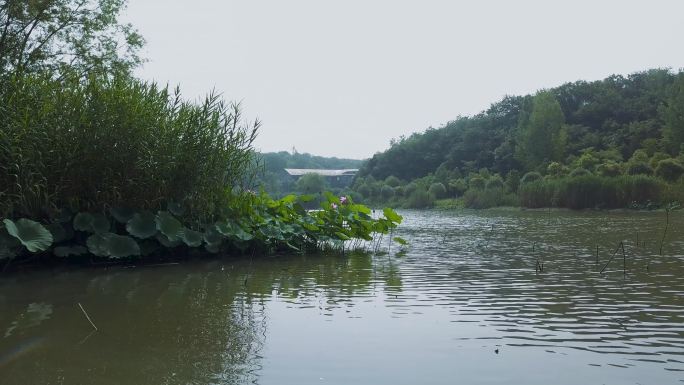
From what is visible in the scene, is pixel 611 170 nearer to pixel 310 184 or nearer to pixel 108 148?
pixel 310 184

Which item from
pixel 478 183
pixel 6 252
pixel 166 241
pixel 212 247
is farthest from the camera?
pixel 478 183

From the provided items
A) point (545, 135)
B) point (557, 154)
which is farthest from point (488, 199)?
point (545, 135)

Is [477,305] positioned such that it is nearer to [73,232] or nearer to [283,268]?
[283,268]

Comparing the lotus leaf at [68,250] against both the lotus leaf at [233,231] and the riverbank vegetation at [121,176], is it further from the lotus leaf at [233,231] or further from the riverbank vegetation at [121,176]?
the lotus leaf at [233,231]

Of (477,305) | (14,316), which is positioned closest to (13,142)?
(14,316)

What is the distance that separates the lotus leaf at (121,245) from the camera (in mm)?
7746

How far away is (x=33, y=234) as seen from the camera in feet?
23.3

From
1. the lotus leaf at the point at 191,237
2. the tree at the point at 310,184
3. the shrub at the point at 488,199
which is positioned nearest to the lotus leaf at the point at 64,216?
the lotus leaf at the point at 191,237

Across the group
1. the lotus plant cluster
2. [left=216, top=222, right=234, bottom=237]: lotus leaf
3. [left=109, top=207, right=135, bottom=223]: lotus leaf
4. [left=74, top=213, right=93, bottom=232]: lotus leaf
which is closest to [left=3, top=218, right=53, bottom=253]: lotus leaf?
the lotus plant cluster

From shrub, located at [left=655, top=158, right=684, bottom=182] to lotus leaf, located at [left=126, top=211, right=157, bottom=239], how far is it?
29.5m

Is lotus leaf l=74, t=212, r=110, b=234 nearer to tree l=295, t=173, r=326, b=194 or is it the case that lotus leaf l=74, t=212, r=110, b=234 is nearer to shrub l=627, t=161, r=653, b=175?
shrub l=627, t=161, r=653, b=175

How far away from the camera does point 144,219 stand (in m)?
8.12

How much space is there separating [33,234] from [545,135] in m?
45.2

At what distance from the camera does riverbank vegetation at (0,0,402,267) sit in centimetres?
754
